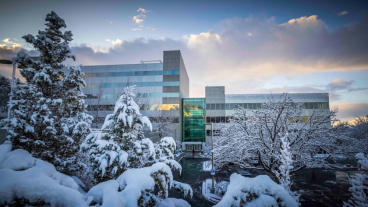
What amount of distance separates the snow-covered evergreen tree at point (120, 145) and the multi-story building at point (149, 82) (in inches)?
1298

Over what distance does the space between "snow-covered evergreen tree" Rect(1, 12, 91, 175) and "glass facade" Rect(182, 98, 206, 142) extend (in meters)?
34.6

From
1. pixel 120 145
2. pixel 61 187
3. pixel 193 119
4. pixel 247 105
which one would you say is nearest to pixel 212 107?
pixel 193 119

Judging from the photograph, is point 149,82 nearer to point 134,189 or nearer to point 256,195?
point 134,189

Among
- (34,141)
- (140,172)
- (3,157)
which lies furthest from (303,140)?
(34,141)

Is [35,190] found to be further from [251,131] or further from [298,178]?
[298,178]

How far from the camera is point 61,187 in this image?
2869 mm

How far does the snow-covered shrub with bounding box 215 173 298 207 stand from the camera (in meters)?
3.64

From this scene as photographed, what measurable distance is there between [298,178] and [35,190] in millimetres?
26458

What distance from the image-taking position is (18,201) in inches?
99.9

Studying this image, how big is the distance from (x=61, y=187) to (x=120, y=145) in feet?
11.1

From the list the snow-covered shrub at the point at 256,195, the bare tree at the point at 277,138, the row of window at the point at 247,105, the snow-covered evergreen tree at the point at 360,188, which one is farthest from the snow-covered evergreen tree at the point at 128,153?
the row of window at the point at 247,105

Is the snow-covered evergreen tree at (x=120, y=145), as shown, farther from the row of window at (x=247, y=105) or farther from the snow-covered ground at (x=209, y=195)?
the row of window at (x=247, y=105)

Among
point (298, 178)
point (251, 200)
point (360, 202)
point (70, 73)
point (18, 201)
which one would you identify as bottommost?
point (298, 178)

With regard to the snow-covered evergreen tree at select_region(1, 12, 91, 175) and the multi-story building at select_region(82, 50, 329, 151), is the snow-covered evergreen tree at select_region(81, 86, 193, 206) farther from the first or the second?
the multi-story building at select_region(82, 50, 329, 151)
